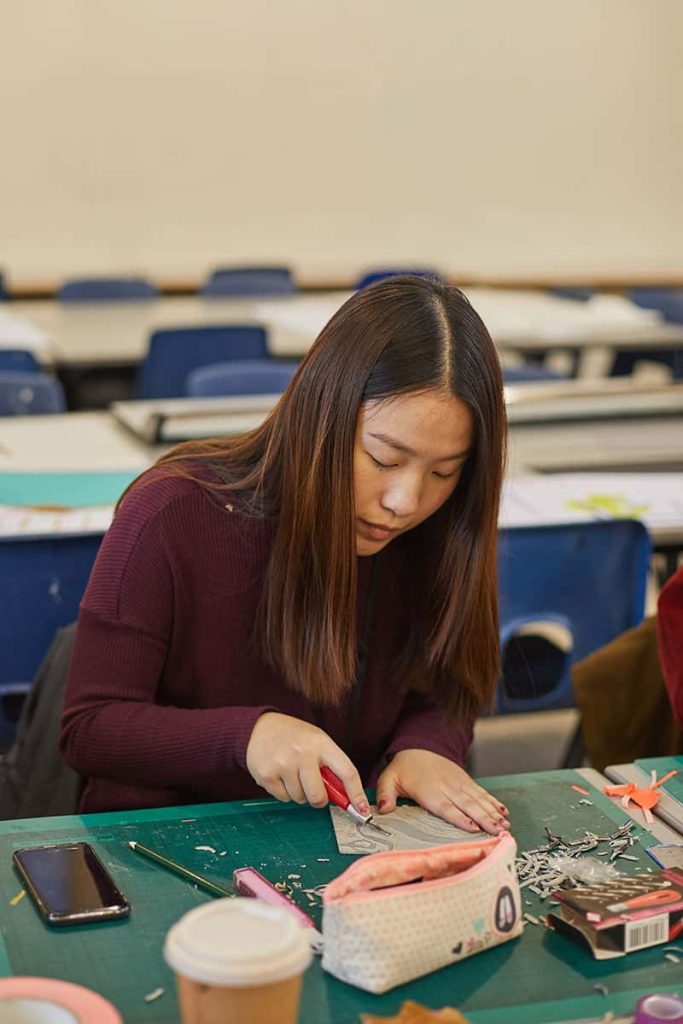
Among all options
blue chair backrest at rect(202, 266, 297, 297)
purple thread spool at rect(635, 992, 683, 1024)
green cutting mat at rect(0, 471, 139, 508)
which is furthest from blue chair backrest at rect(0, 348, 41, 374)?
purple thread spool at rect(635, 992, 683, 1024)

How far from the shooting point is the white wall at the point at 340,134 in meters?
→ 7.64

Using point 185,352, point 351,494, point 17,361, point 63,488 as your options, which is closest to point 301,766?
point 351,494

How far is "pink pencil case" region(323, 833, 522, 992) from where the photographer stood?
1.11 m

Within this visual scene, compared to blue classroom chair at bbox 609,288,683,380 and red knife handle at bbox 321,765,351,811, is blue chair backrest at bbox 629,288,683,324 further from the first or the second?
red knife handle at bbox 321,765,351,811

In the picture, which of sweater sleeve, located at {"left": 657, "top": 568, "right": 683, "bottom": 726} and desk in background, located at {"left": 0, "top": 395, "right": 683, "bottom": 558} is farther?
desk in background, located at {"left": 0, "top": 395, "right": 683, "bottom": 558}

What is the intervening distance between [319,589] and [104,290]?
5.48m

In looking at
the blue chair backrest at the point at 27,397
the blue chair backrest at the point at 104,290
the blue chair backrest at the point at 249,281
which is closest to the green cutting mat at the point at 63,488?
the blue chair backrest at the point at 27,397

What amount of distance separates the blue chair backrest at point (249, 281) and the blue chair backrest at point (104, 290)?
0.99ft

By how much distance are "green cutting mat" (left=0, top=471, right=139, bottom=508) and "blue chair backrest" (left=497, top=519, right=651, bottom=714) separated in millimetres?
807

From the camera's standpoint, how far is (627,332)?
543 centimetres

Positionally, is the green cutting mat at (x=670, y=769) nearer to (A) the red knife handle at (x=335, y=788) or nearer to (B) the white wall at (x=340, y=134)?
(A) the red knife handle at (x=335, y=788)

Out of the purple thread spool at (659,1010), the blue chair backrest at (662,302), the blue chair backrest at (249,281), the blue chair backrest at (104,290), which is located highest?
the purple thread spool at (659,1010)

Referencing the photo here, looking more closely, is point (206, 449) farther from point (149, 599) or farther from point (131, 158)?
point (131, 158)

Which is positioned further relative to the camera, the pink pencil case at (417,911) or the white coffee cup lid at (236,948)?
the pink pencil case at (417,911)
